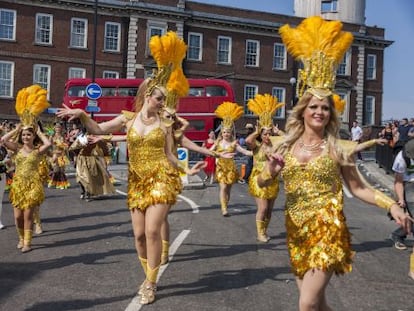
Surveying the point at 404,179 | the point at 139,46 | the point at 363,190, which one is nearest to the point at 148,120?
the point at 363,190

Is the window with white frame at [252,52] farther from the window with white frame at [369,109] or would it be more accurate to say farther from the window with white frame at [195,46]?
the window with white frame at [369,109]

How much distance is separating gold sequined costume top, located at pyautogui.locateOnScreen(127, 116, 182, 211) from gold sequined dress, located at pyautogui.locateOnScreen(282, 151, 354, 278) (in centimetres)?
175

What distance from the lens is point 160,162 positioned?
5539mm

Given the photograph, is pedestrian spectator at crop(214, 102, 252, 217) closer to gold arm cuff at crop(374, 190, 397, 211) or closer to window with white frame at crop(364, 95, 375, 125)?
gold arm cuff at crop(374, 190, 397, 211)

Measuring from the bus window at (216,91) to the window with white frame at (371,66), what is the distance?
20960 millimetres

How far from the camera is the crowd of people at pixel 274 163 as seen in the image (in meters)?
3.85

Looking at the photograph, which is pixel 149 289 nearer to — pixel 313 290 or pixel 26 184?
pixel 313 290

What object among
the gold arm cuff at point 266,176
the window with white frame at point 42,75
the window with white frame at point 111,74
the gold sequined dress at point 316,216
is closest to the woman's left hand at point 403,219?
the gold sequined dress at point 316,216

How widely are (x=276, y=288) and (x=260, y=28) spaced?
130ft

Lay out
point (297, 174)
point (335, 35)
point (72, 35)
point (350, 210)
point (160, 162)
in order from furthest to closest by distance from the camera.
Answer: point (72, 35), point (350, 210), point (160, 162), point (335, 35), point (297, 174)

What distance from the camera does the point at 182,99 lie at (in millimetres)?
30938

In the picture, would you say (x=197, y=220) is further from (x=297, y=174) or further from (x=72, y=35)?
(x=72, y=35)

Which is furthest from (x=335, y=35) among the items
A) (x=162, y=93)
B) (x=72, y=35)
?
(x=72, y=35)

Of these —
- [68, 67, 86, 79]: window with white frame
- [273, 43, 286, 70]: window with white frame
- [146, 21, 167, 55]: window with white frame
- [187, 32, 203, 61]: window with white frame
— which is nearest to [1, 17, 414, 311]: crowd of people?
[68, 67, 86, 79]: window with white frame
